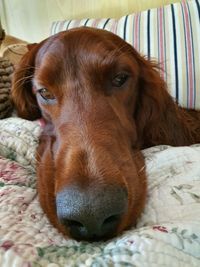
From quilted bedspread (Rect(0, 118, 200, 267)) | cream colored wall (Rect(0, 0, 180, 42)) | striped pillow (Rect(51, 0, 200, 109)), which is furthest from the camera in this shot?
cream colored wall (Rect(0, 0, 180, 42))

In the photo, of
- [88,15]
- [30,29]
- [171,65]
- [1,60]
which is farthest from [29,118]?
[30,29]

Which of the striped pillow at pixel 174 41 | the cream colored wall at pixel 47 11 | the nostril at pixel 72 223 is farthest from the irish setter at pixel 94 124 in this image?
the cream colored wall at pixel 47 11

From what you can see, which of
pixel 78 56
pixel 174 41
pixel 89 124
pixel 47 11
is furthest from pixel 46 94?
pixel 47 11

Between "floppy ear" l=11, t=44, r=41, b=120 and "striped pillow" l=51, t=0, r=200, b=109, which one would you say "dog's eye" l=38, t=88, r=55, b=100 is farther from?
"striped pillow" l=51, t=0, r=200, b=109

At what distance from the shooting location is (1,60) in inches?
70.3

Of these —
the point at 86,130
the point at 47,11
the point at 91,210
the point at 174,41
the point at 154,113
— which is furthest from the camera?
the point at 47,11

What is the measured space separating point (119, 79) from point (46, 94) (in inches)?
8.8

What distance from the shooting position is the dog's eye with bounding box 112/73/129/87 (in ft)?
4.20

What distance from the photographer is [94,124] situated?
1096 millimetres

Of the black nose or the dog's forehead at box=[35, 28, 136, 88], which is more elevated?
the dog's forehead at box=[35, 28, 136, 88]

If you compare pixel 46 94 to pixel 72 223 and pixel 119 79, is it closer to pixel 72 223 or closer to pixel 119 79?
pixel 119 79

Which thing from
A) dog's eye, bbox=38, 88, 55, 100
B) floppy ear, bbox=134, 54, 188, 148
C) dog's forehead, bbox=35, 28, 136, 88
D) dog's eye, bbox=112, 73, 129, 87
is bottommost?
floppy ear, bbox=134, 54, 188, 148

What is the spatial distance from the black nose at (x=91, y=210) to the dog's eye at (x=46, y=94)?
0.49 meters

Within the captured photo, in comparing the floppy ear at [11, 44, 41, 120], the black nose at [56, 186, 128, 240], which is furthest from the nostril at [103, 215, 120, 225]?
the floppy ear at [11, 44, 41, 120]
